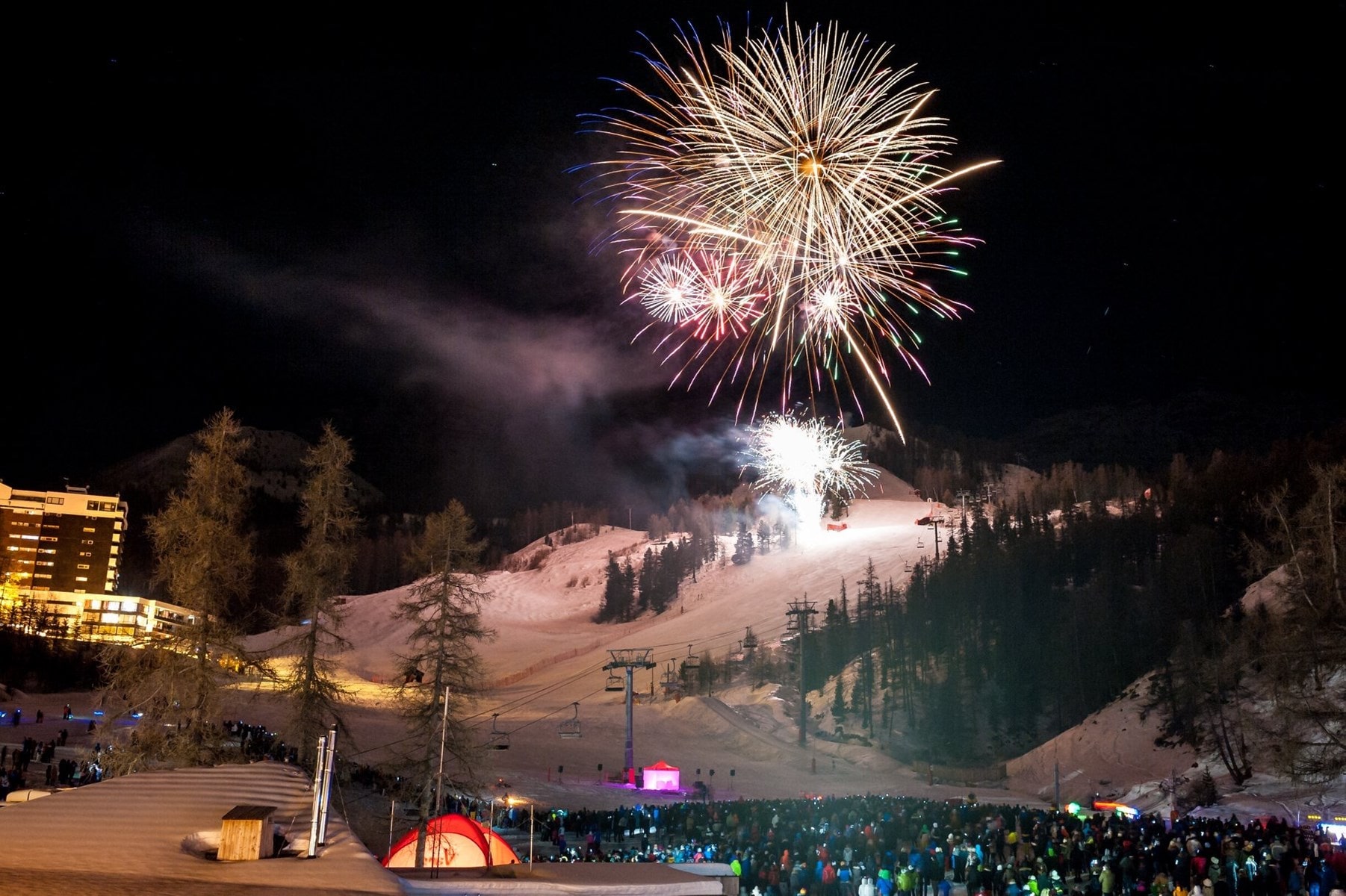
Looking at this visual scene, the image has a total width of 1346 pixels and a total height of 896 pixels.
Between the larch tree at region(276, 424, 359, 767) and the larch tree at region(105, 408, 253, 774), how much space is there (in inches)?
64.1

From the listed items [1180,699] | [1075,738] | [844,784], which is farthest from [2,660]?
[1180,699]

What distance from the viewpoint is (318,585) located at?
78.3ft

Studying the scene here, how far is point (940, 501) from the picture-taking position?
168 meters

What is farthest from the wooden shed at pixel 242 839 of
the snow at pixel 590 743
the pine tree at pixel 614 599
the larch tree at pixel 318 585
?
the pine tree at pixel 614 599

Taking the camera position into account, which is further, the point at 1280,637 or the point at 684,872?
the point at 1280,637

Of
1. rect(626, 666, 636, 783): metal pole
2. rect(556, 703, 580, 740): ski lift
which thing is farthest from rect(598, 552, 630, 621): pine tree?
rect(626, 666, 636, 783): metal pole

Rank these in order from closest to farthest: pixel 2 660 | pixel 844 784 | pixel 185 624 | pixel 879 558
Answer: pixel 185 624
pixel 844 784
pixel 2 660
pixel 879 558

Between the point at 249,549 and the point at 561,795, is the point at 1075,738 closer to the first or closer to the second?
the point at 561,795

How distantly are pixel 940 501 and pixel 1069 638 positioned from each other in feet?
316

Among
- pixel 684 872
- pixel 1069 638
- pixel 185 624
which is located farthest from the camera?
pixel 1069 638

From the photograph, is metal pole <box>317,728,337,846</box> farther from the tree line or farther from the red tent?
the tree line

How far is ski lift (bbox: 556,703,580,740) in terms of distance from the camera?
51500 millimetres

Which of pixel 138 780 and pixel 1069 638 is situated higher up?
pixel 1069 638

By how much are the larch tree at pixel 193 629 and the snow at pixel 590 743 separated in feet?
11.8
